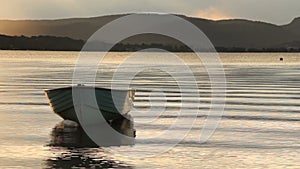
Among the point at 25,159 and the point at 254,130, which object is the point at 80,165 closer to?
the point at 25,159

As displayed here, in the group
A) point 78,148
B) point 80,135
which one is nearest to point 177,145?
point 78,148

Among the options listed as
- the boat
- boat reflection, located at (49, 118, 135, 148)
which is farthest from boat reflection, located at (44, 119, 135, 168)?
the boat

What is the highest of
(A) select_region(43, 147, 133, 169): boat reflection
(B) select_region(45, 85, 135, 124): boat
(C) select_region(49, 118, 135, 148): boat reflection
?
(B) select_region(45, 85, 135, 124): boat

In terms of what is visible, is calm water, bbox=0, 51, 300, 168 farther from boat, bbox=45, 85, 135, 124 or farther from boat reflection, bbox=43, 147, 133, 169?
boat, bbox=45, 85, 135, 124

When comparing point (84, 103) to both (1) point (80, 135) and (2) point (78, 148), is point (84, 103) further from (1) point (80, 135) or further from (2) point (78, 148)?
(2) point (78, 148)

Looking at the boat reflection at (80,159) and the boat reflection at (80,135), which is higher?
the boat reflection at (80,135)

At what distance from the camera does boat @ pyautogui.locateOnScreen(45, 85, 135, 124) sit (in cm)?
2983

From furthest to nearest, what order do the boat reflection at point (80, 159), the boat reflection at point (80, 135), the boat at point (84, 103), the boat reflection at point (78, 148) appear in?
the boat at point (84, 103) < the boat reflection at point (80, 135) < the boat reflection at point (78, 148) < the boat reflection at point (80, 159)

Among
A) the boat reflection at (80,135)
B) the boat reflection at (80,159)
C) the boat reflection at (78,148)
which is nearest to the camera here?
the boat reflection at (80,159)

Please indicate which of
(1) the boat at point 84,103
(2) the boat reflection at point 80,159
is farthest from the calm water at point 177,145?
(1) the boat at point 84,103

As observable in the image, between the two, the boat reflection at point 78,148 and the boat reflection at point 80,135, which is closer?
the boat reflection at point 78,148

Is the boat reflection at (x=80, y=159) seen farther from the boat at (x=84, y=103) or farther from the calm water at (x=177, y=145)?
the boat at (x=84, y=103)

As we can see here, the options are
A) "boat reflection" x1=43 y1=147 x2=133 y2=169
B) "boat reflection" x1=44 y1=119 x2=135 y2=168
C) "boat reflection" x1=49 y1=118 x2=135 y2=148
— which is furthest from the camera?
"boat reflection" x1=49 y1=118 x2=135 y2=148

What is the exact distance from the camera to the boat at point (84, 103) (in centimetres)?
2983
